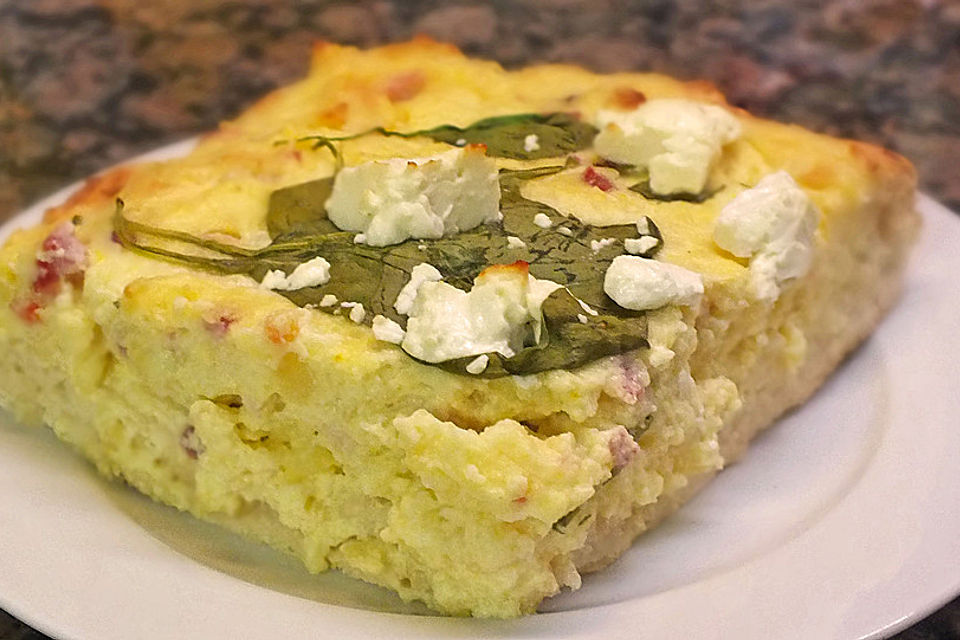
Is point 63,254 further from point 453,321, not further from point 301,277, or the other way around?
point 453,321

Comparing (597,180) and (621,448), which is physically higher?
(597,180)

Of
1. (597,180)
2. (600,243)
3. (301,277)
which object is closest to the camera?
(301,277)

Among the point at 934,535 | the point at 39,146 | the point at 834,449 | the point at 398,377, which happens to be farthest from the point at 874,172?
the point at 39,146

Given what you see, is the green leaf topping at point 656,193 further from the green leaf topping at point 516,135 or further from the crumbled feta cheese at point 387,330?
the crumbled feta cheese at point 387,330

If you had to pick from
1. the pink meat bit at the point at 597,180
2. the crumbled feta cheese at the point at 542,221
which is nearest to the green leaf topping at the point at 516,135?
the pink meat bit at the point at 597,180

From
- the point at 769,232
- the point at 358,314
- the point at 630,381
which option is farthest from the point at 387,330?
the point at 769,232

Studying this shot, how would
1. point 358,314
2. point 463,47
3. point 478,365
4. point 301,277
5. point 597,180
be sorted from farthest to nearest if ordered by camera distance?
point 463,47 → point 597,180 → point 301,277 → point 358,314 → point 478,365

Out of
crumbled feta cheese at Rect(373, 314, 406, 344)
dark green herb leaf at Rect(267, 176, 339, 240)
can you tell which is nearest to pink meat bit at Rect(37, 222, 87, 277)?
dark green herb leaf at Rect(267, 176, 339, 240)

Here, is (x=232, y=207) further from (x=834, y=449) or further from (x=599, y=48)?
(x=599, y=48)
